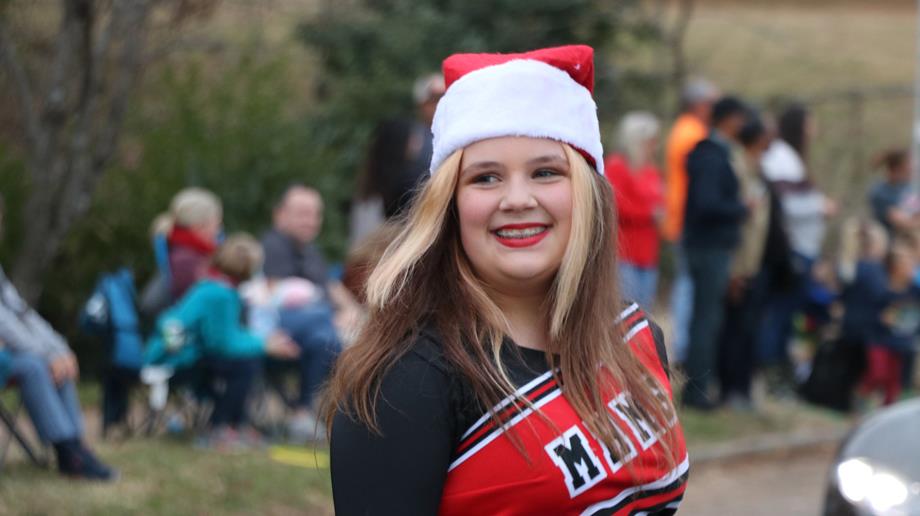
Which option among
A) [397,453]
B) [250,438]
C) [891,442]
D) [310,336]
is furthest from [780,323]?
[397,453]

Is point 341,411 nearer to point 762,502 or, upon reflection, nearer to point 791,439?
point 762,502

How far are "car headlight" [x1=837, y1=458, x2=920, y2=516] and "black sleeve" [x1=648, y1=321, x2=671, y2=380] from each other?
2.70 m

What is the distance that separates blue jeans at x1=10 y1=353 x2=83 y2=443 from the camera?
6879 millimetres

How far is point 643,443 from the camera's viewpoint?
2.64m

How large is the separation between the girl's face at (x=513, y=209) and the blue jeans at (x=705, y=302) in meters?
7.26

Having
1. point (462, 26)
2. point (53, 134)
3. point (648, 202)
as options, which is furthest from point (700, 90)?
point (53, 134)

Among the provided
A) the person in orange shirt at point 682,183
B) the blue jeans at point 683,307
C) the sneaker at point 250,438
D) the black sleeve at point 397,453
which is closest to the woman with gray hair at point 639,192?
the person in orange shirt at point 682,183

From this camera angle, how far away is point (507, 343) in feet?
Answer: 8.57

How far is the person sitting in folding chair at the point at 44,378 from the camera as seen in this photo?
6863mm

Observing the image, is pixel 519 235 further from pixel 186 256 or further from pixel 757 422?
pixel 757 422

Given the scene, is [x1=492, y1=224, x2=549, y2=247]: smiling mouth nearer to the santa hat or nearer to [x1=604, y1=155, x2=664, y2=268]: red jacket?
the santa hat

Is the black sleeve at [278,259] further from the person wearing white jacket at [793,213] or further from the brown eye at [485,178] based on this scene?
the brown eye at [485,178]

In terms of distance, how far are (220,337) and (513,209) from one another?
5.64 metres

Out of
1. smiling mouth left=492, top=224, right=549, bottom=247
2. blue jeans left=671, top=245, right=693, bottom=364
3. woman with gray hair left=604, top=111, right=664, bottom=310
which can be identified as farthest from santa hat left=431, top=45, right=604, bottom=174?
woman with gray hair left=604, top=111, right=664, bottom=310
